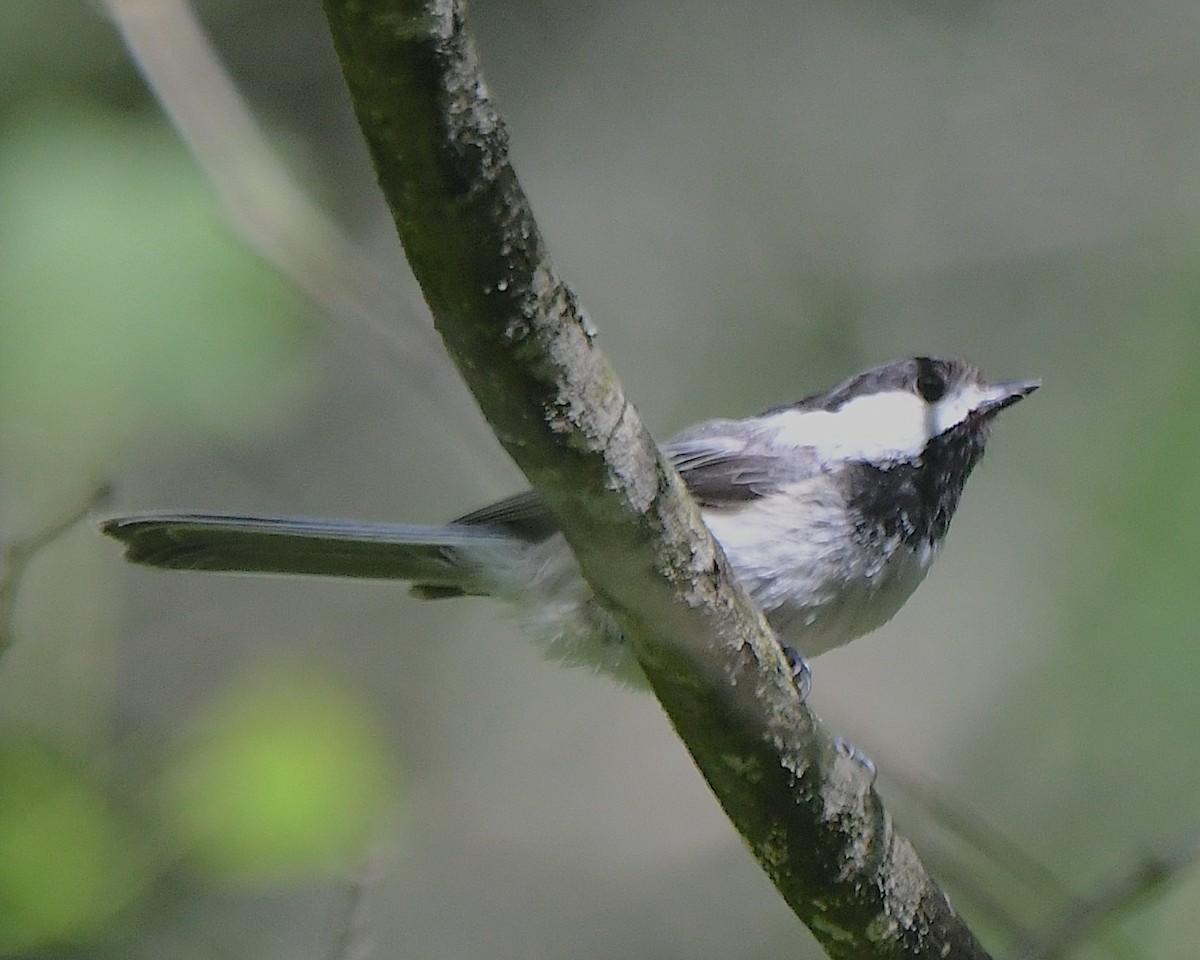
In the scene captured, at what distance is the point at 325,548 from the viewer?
1.90 m

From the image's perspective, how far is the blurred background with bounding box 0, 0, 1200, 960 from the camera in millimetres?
2078

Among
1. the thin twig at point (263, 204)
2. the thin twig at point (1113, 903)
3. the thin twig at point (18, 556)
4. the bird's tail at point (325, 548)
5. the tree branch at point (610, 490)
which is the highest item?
the thin twig at point (263, 204)

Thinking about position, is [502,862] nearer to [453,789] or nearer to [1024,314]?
[453,789]

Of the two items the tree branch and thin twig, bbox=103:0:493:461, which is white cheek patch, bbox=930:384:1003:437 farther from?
the tree branch

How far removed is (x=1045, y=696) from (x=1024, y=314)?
3.91 feet

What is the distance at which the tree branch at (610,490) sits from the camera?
2.85ft

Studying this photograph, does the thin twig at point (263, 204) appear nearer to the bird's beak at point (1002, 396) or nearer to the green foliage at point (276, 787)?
the green foliage at point (276, 787)

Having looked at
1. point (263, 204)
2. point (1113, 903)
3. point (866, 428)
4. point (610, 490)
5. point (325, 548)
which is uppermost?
point (263, 204)

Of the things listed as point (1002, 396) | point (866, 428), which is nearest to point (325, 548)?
point (866, 428)

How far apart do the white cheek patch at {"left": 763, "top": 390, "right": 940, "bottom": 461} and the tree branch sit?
73 cm

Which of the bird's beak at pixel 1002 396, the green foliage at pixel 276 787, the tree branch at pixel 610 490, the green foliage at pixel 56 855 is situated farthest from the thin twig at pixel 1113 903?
the green foliage at pixel 56 855

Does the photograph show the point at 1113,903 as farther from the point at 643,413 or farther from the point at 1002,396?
the point at 643,413

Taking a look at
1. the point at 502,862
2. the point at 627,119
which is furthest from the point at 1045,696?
the point at 627,119

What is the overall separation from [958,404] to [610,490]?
129 centimetres
